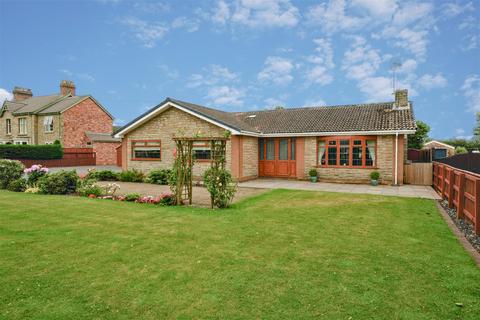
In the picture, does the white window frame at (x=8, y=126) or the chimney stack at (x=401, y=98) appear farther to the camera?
the white window frame at (x=8, y=126)

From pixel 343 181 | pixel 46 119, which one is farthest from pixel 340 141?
pixel 46 119

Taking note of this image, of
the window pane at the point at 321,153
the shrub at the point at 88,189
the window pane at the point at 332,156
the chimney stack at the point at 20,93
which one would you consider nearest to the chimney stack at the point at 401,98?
the window pane at the point at 332,156

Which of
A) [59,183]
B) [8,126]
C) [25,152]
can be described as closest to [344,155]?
[59,183]

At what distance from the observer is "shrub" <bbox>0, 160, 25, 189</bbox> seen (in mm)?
14195

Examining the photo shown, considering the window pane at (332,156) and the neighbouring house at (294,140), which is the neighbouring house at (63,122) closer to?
the neighbouring house at (294,140)

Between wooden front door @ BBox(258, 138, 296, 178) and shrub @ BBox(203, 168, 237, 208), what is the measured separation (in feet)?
31.2

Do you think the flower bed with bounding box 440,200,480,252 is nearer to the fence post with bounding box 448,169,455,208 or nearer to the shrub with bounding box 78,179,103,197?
the fence post with bounding box 448,169,455,208

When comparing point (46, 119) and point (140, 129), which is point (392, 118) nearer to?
point (140, 129)

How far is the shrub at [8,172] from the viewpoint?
14.2 meters

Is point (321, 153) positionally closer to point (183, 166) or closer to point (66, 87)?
point (183, 166)

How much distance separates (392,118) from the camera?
16625 mm

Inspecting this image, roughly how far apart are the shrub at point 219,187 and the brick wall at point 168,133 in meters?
7.21

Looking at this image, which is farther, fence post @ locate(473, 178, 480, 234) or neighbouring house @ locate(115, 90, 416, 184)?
neighbouring house @ locate(115, 90, 416, 184)

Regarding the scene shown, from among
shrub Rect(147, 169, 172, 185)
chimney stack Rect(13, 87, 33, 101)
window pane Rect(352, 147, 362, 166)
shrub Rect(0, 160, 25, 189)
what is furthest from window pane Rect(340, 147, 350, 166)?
chimney stack Rect(13, 87, 33, 101)
